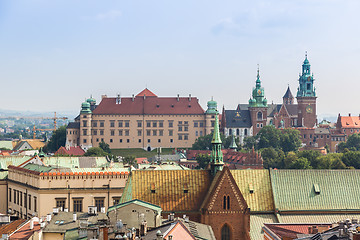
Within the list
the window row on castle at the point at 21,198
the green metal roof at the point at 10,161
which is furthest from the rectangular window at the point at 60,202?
the green metal roof at the point at 10,161

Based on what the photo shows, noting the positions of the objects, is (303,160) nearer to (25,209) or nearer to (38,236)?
(25,209)

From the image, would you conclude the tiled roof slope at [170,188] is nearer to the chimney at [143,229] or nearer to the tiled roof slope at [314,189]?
the tiled roof slope at [314,189]

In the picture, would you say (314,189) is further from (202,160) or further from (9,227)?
(202,160)

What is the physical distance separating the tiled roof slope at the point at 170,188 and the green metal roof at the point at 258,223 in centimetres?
405

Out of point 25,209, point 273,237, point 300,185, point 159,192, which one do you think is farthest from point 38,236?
point 25,209

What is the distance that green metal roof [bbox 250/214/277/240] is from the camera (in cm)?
6016

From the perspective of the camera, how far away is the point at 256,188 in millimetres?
63531

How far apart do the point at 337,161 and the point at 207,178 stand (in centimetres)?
8993

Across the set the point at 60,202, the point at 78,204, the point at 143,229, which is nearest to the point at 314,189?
the point at 143,229

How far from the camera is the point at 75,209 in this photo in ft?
248

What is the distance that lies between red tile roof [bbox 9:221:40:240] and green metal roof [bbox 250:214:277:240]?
A: 15.0 metres

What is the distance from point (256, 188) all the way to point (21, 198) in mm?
28126

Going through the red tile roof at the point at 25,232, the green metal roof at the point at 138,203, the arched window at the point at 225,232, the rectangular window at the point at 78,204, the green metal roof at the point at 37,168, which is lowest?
the arched window at the point at 225,232

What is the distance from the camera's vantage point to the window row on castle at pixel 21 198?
255 ft
